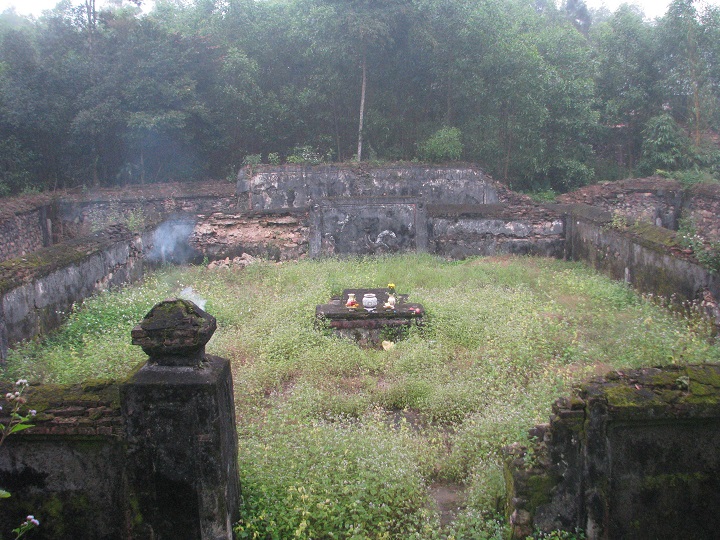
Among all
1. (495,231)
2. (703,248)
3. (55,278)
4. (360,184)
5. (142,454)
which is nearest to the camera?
(142,454)

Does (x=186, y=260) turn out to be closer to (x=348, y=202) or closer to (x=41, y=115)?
(x=348, y=202)

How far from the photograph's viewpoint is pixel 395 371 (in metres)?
6.20

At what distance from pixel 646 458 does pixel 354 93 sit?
736 inches

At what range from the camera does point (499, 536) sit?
3287 mm

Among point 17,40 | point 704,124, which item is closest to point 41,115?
point 17,40

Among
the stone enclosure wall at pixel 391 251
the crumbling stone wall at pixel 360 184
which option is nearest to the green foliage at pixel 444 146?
the crumbling stone wall at pixel 360 184

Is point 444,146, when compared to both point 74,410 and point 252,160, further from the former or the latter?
point 74,410

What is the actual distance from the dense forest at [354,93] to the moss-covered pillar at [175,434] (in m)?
15.9

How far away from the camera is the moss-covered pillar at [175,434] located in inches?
117

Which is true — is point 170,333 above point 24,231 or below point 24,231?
above

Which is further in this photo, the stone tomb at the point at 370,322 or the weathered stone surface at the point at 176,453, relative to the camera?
the stone tomb at the point at 370,322

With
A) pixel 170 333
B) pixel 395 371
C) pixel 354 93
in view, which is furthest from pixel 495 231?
pixel 170 333

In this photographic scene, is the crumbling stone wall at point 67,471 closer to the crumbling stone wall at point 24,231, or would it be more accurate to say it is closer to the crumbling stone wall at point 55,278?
the crumbling stone wall at point 55,278

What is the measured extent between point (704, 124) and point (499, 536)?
20.8 meters
